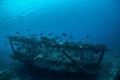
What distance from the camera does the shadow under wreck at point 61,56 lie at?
10.8 metres

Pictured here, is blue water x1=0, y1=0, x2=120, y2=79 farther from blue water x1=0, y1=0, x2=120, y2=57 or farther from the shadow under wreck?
the shadow under wreck

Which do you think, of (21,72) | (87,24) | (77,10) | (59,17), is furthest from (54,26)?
(21,72)

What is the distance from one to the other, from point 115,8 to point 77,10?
30363 mm

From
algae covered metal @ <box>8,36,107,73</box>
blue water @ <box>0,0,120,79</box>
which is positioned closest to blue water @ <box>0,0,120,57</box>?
blue water @ <box>0,0,120,79</box>

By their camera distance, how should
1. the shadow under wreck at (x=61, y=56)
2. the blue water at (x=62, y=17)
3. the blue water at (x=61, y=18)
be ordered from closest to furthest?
the shadow under wreck at (x=61, y=56) → the blue water at (x=61, y=18) → the blue water at (x=62, y=17)

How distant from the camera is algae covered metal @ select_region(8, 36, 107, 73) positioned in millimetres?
10766

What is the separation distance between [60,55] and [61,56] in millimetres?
145

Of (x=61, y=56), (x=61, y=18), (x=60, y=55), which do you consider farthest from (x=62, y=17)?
(x=61, y=56)

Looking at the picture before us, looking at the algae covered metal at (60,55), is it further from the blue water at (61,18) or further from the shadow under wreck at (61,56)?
the blue water at (61,18)

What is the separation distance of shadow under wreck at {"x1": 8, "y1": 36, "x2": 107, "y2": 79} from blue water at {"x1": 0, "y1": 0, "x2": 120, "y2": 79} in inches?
784

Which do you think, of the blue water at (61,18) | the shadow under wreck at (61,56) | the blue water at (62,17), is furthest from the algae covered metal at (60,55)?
the blue water at (61,18)

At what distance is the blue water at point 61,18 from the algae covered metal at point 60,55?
19.9m

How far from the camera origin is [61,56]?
1159 centimetres

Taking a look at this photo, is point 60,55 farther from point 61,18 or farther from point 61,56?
point 61,18
